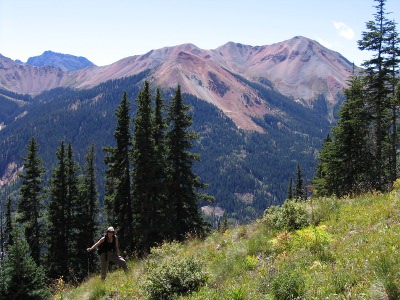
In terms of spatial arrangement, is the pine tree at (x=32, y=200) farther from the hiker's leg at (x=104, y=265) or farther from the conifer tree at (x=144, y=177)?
the hiker's leg at (x=104, y=265)

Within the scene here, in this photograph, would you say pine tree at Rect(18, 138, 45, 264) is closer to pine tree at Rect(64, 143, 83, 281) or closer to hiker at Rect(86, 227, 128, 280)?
pine tree at Rect(64, 143, 83, 281)

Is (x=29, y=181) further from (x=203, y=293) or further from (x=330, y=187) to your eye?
(x=203, y=293)

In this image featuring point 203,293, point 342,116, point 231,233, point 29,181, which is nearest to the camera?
point 203,293

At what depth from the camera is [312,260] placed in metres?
7.12

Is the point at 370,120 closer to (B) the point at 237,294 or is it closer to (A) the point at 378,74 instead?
(A) the point at 378,74

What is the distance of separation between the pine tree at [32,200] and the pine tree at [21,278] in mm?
18575

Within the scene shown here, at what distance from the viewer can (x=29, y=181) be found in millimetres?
34375

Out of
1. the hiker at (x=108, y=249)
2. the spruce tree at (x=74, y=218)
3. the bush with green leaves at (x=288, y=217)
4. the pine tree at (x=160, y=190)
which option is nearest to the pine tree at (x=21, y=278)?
the hiker at (x=108, y=249)

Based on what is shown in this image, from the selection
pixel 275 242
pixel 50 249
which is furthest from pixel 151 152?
pixel 275 242

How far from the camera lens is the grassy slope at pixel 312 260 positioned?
5613 mm

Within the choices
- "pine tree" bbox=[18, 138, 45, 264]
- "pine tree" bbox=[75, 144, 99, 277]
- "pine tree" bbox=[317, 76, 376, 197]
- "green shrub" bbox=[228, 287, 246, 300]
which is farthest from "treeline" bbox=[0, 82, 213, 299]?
"green shrub" bbox=[228, 287, 246, 300]

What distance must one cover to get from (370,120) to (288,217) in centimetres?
2280

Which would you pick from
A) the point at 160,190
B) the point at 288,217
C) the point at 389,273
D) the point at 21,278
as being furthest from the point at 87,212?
the point at 389,273

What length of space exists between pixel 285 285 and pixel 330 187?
3197 centimetres
